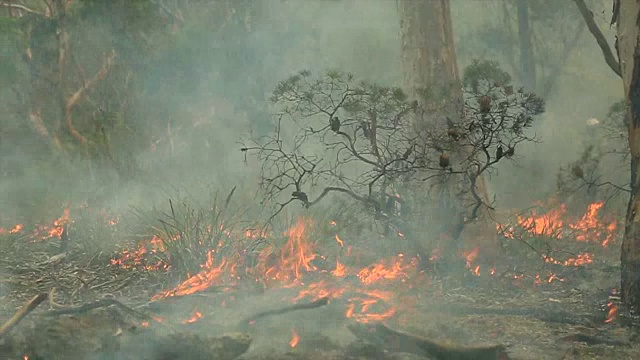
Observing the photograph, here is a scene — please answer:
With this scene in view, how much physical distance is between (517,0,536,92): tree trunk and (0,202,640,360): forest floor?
4.19 meters

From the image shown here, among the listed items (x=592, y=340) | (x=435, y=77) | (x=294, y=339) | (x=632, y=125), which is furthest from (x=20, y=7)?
(x=592, y=340)

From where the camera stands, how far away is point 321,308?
5281mm

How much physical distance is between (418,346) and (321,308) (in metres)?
0.87

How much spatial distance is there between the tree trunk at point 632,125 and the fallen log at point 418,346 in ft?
3.60

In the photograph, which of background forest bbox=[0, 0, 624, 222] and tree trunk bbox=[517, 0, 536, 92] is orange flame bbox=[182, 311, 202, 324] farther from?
tree trunk bbox=[517, 0, 536, 92]

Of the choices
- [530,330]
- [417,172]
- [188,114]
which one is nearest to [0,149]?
[188,114]

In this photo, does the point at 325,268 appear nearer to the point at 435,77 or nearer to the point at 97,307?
the point at 97,307

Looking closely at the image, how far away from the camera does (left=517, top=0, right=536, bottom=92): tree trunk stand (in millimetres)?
10539

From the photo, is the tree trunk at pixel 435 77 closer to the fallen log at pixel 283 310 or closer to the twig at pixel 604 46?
the twig at pixel 604 46

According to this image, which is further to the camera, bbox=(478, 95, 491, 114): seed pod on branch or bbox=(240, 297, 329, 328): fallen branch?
bbox=(478, 95, 491, 114): seed pod on branch

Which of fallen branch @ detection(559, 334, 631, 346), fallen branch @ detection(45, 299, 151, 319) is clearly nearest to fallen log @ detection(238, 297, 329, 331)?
fallen branch @ detection(45, 299, 151, 319)

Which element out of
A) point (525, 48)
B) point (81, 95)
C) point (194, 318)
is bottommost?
point (194, 318)

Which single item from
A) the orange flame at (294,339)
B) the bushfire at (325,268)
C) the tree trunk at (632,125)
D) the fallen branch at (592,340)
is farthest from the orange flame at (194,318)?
the tree trunk at (632,125)

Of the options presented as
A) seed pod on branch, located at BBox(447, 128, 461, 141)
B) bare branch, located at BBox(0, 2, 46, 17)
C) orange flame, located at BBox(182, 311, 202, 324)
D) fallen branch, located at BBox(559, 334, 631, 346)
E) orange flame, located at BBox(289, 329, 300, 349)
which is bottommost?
fallen branch, located at BBox(559, 334, 631, 346)
